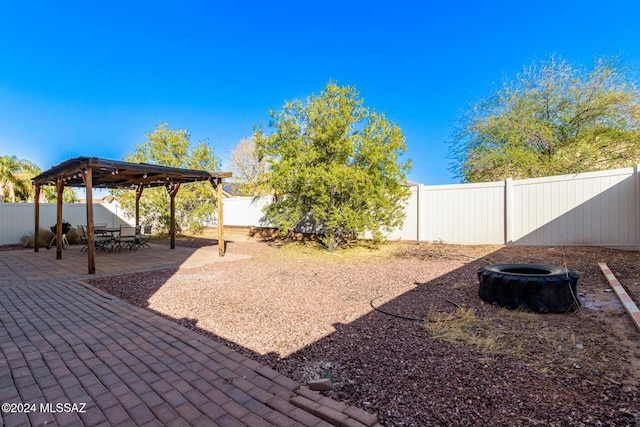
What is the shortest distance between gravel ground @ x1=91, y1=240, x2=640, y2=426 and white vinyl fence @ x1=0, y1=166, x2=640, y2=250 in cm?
108

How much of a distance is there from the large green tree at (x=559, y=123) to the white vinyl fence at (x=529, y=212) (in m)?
3.91

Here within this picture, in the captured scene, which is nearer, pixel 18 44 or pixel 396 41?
pixel 18 44

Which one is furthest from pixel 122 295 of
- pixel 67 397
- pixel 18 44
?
pixel 18 44

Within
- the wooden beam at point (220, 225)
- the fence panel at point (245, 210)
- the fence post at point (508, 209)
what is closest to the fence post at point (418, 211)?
the fence post at point (508, 209)

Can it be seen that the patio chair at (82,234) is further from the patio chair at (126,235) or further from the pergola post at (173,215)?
the pergola post at (173,215)

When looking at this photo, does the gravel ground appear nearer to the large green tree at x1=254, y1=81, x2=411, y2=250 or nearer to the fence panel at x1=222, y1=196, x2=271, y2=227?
the large green tree at x1=254, y1=81, x2=411, y2=250

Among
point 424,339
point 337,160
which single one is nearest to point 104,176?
point 337,160

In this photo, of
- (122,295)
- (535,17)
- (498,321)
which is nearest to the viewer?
(498,321)

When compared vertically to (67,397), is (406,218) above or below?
above

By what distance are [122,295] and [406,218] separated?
27.4 feet

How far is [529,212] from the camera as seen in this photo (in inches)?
330

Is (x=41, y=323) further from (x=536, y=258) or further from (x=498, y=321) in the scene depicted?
(x=536, y=258)

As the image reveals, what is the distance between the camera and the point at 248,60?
14.0 metres

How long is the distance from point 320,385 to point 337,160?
7.72 meters
